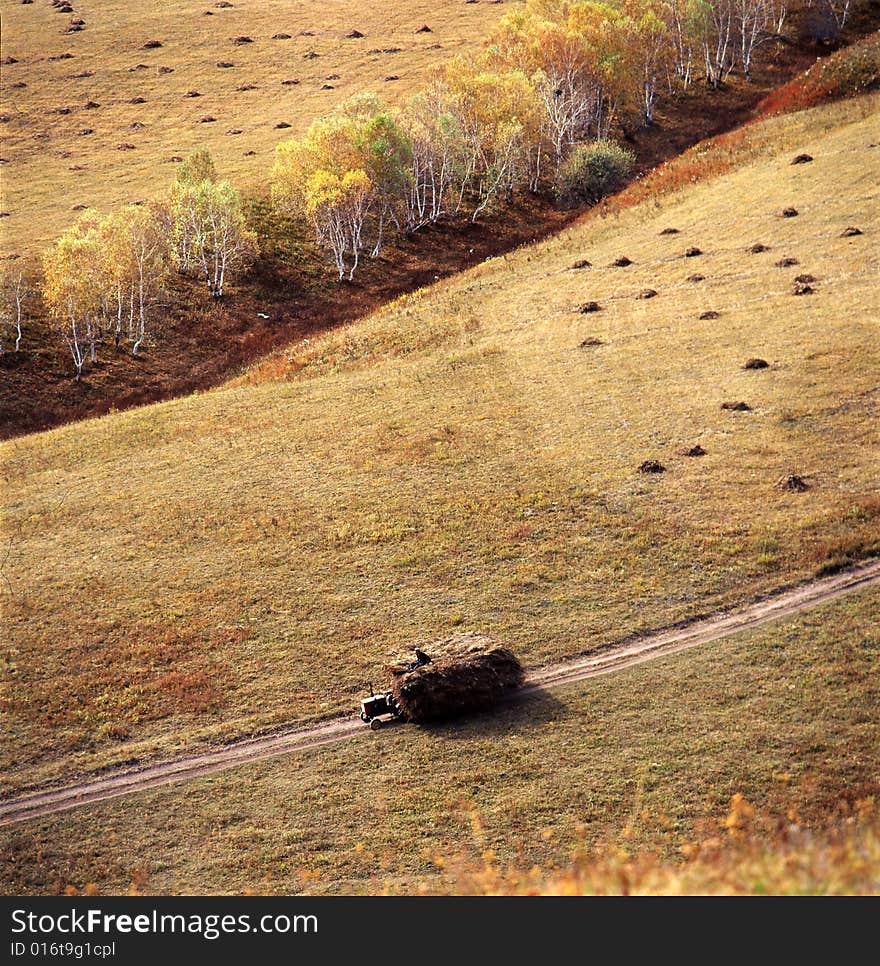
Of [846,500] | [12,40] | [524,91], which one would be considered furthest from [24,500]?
[12,40]

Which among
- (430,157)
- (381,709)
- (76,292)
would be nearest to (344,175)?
(430,157)

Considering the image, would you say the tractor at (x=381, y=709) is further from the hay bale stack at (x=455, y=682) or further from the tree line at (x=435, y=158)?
the tree line at (x=435, y=158)

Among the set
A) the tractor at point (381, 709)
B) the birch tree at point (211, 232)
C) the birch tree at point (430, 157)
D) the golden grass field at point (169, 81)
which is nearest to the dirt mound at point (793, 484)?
the tractor at point (381, 709)

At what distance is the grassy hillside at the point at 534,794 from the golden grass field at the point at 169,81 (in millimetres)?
63924

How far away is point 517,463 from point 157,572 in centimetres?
1406

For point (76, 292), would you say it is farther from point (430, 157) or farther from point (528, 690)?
point (528, 690)

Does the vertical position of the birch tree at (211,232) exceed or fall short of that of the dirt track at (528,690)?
it exceeds it

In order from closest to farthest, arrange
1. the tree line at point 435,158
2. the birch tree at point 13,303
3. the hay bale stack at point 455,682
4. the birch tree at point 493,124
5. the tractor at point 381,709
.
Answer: the hay bale stack at point 455,682 → the tractor at point 381,709 → the birch tree at point 13,303 → the tree line at point 435,158 → the birch tree at point 493,124

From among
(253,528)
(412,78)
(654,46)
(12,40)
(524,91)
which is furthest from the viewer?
(12,40)

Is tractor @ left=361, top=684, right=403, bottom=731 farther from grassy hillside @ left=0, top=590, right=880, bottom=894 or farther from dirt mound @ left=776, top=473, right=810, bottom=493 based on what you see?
dirt mound @ left=776, top=473, right=810, bottom=493

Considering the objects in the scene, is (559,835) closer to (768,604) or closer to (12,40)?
(768,604)

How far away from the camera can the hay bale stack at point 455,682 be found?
73.9 feet

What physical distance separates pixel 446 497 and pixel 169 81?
330 ft

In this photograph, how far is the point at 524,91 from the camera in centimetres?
8862
